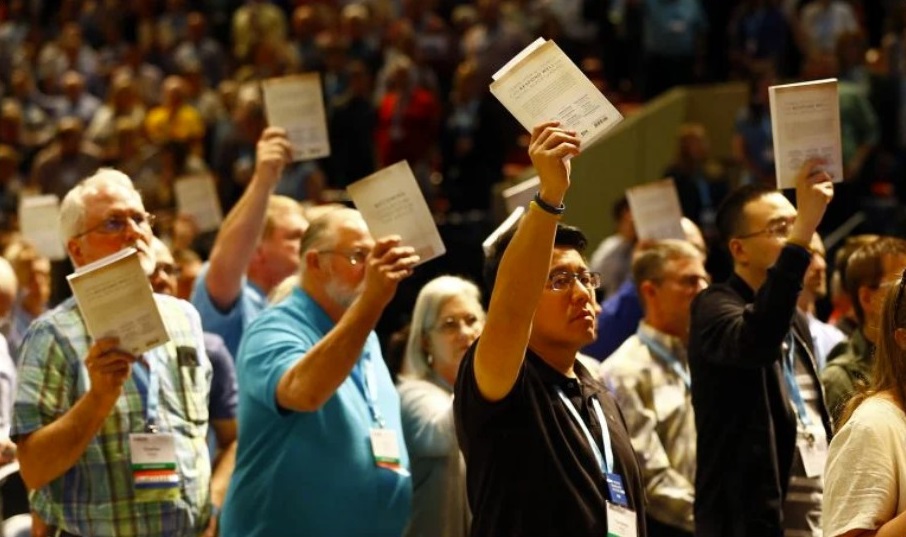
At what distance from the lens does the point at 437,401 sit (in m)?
5.17

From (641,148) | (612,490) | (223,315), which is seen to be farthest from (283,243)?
(641,148)

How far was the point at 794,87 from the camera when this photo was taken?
14.1ft

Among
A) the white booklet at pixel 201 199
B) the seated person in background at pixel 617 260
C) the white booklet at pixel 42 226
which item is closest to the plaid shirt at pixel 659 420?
the white booklet at pixel 201 199

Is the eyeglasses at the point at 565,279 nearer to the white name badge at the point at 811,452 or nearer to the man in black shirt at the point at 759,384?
the man in black shirt at the point at 759,384

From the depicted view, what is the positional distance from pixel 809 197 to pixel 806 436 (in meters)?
0.94

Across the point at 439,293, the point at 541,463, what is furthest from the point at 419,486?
the point at 541,463

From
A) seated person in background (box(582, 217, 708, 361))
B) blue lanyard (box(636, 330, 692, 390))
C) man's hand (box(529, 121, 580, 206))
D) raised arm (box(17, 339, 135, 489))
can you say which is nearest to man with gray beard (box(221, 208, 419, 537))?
raised arm (box(17, 339, 135, 489))

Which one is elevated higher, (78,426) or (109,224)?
(109,224)

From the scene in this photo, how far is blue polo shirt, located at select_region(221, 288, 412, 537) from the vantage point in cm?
459

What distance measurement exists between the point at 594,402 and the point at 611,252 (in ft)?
A: 17.2

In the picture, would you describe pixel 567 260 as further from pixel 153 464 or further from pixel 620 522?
pixel 153 464

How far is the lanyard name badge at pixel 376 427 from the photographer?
4695mm

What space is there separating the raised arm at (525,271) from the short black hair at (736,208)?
5.25 ft

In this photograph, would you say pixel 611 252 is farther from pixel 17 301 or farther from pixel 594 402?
pixel 594 402
